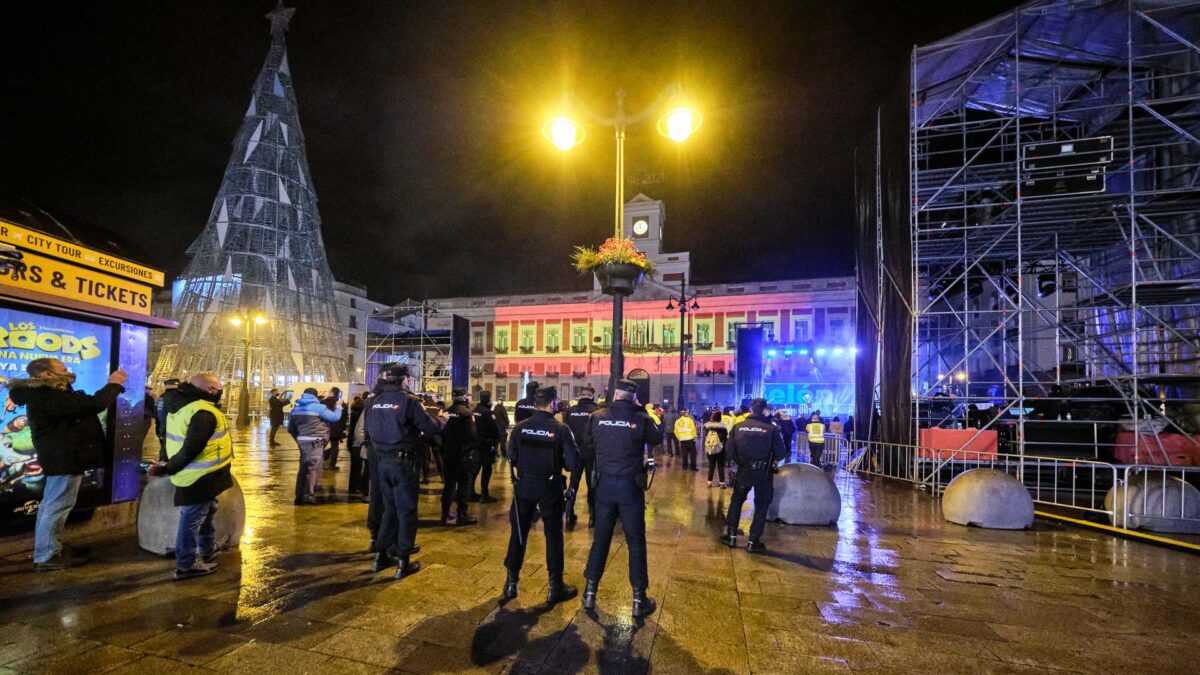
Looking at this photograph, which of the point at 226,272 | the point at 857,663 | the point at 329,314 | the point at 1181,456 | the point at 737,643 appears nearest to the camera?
the point at 857,663

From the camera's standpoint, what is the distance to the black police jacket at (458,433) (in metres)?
7.62

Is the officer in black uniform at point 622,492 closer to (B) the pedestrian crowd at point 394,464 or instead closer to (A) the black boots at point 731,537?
(B) the pedestrian crowd at point 394,464

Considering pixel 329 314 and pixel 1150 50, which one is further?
pixel 329 314

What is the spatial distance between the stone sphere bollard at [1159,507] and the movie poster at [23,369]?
13946 millimetres

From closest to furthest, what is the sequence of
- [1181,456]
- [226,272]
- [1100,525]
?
1. [1100,525]
2. [1181,456]
3. [226,272]

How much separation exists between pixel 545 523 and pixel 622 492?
77 cm

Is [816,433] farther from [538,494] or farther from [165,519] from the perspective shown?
[165,519]

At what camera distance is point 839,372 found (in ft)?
133

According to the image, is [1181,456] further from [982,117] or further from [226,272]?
[226,272]

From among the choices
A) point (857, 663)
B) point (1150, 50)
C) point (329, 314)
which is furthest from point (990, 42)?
point (329, 314)

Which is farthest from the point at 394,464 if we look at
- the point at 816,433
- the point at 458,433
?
the point at 816,433

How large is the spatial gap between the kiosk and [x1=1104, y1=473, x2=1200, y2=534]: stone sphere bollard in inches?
536

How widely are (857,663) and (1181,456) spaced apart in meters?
11.5

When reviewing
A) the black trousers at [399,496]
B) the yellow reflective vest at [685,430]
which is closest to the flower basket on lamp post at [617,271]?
the black trousers at [399,496]
